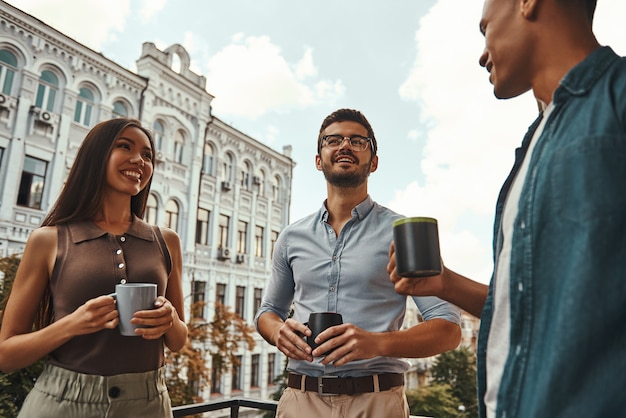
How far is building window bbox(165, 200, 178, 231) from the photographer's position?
14805 millimetres

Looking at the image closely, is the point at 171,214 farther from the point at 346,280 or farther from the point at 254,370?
the point at 346,280

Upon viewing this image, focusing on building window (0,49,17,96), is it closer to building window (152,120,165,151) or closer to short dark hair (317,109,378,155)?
building window (152,120,165,151)

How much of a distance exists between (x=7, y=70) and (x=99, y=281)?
39.1 ft

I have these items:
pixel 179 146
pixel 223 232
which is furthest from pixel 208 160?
pixel 223 232

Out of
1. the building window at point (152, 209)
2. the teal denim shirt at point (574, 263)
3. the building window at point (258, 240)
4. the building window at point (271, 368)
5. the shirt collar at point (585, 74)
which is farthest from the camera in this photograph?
the building window at point (258, 240)

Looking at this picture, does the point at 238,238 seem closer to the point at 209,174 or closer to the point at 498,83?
the point at 209,174

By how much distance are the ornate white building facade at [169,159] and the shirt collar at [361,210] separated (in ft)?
36.0

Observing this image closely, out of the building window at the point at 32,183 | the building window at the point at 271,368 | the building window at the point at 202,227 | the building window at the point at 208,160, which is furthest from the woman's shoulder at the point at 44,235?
the building window at the point at 271,368

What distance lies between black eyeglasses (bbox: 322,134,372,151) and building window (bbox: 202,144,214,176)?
15.1 meters

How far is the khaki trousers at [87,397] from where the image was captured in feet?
4.69

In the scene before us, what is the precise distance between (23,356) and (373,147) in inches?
61.5

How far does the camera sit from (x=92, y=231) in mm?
1679

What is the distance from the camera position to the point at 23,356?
1484 mm

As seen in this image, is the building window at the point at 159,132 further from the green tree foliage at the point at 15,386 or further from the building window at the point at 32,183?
the green tree foliage at the point at 15,386
